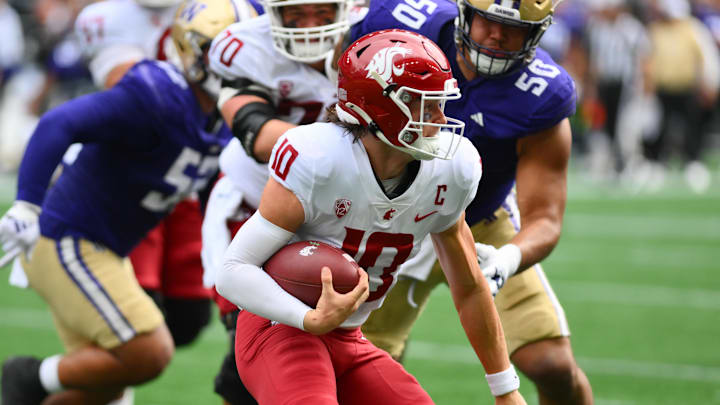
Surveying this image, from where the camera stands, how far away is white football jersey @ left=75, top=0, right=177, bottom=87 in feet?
19.0

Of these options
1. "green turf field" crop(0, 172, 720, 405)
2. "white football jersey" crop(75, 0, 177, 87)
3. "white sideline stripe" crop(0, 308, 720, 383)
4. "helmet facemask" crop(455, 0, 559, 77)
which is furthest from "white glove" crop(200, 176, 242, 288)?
"white sideline stripe" crop(0, 308, 720, 383)

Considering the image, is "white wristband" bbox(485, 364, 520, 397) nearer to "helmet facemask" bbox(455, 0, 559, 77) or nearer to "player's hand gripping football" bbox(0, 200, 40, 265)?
"helmet facemask" bbox(455, 0, 559, 77)

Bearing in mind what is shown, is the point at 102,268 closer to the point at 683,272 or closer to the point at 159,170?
the point at 159,170

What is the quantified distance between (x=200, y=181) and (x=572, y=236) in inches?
235

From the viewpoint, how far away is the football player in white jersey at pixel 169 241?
487 centimetres

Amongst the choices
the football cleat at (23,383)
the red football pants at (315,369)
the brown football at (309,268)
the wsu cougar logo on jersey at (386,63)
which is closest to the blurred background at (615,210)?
the football cleat at (23,383)

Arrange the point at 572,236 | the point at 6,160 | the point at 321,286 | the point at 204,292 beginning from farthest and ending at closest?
the point at 6,160 < the point at 572,236 < the point at 204,292 < the point at 321,286

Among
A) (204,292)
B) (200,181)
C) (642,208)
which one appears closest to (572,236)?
(642,208)

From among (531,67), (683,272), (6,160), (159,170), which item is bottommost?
(6,160)

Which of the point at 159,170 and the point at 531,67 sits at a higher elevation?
the point at 531,67

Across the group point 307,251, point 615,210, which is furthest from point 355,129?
point 615,210

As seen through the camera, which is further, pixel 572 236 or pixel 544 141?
pixel 572 236

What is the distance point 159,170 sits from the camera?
4188mm

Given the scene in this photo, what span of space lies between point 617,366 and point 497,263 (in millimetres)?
2618
